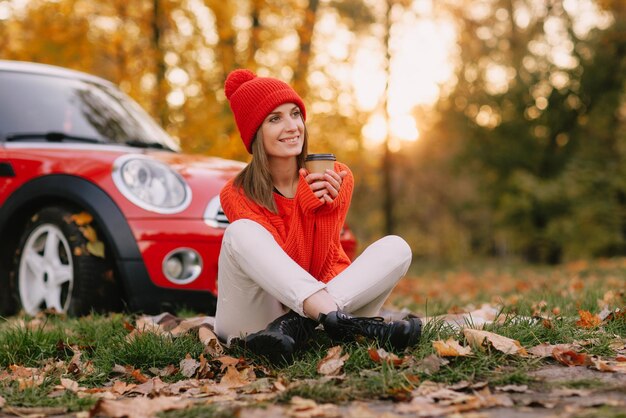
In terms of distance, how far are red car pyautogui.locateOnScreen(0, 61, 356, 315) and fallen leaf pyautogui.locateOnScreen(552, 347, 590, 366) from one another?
2.16 m

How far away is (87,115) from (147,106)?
4326 millimetres

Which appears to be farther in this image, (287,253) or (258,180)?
(258,180)

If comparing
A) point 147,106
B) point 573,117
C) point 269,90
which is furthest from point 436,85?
point 269,90

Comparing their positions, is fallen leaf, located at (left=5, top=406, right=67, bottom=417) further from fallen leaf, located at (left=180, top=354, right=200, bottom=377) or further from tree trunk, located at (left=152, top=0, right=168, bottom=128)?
tree trunk, located at (left=152, top=0, right=168, bottom=128)

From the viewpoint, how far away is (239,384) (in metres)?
2.73

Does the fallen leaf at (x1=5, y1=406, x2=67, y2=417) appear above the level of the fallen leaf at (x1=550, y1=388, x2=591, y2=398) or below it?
below

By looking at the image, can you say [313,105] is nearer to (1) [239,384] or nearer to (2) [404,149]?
(1) [239,384]

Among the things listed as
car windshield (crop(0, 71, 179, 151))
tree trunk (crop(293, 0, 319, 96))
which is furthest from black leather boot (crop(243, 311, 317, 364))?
tree trunk (crop(293, 0, 319, 96))

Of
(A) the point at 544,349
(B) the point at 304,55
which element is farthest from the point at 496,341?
(B) the point at 304,55

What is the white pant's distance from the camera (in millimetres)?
2941

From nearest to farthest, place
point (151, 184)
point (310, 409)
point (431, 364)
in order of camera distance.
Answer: point (310, 409)
point (431, 364)
point (151, 184)

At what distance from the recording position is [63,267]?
14.2ft

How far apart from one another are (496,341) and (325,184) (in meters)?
0.93

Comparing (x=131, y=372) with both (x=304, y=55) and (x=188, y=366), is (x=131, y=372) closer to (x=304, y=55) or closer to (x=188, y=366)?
(x=188, y=366)
